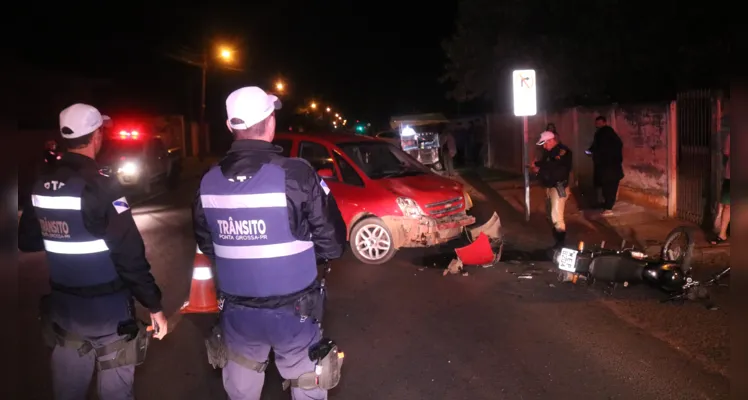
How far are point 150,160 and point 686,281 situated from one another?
15947mm

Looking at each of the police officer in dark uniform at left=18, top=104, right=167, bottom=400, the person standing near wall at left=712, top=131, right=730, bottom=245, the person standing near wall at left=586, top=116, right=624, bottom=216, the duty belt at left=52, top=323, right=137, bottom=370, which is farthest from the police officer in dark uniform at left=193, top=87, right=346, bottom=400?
the person standing near wall at left=586, top=116, right=624, bottom=216

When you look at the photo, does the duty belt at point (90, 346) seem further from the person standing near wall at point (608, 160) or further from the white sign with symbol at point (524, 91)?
the person standing near wall at point (608, 160)

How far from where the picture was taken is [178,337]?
6.23 meters

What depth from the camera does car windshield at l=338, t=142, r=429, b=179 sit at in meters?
9.52

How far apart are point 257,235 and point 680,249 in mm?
6131

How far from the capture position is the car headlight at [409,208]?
888 cm

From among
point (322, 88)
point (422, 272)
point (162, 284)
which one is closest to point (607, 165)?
point (422, 272)

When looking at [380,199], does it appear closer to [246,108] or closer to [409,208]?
[409,208]

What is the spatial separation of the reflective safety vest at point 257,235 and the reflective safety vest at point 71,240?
2.14 feet

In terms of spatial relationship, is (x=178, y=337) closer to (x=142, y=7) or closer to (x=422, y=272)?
(x=422, y=272)

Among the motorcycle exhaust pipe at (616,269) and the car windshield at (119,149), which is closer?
the motorcycle exhaust pipe at (616,269)

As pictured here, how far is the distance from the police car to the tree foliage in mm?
10963

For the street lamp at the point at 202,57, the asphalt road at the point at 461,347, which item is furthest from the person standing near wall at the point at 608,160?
the street lamp at the point at 202,57

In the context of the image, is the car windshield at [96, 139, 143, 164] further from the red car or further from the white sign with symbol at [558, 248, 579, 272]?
the white sign with symbol at [558, 248, 579, 272]
